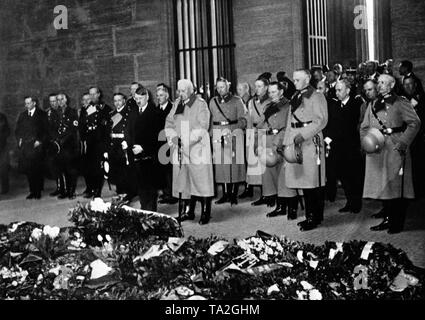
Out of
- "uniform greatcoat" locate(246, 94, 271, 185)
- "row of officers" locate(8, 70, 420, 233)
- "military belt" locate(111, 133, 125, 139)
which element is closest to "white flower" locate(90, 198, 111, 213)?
"row of officers" locate(8, 70, 420, 233)

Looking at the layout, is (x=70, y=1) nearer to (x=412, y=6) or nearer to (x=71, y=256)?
(x=412, y=6)

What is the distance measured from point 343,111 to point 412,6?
7.00ft

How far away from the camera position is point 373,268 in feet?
13.5

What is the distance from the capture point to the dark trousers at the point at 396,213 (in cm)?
639

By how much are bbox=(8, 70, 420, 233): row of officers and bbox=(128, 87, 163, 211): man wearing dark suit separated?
0.04 ft

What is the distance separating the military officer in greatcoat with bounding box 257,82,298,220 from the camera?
746cm

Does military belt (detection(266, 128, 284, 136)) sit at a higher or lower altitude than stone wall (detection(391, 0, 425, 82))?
lower

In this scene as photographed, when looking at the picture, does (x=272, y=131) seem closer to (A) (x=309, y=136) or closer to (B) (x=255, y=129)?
(B) (x=255, y=129)

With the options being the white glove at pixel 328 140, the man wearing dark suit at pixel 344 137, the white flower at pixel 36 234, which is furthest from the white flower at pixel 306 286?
the white glove at pixel 328 140

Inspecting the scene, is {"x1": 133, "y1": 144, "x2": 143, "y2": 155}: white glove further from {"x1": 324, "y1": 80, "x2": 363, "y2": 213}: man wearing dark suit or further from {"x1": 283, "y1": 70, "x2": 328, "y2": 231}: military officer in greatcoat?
{"x1": 324, "y1": 80, "x2": 363, "y2": 213}: man wearing dark suit

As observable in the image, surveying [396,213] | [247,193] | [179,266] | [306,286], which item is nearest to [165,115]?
[247,193]

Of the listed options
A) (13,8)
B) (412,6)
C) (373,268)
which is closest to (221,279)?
(373,268)

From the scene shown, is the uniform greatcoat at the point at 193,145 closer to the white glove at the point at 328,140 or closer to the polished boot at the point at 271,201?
the polished boot at the point at 271,201

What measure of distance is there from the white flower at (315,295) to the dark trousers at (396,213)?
2701 millimetres
